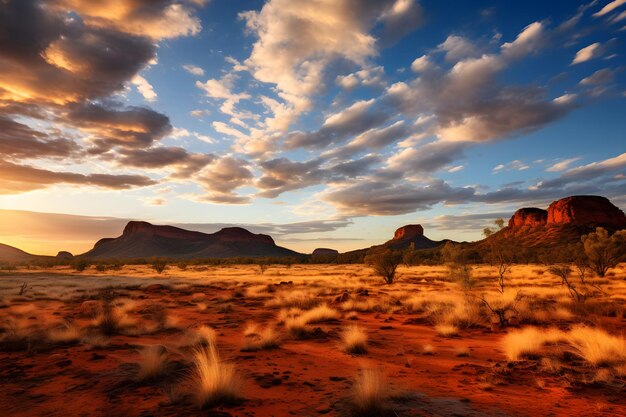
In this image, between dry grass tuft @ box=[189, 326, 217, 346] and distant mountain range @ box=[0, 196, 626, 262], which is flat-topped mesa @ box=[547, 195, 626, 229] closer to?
distant mountain range @ box=[0, 196, 626, 262]

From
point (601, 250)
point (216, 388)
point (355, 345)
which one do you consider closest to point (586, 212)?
point (601, 250)

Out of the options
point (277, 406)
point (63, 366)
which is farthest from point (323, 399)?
point (63, 366)

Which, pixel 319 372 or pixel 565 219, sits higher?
pixel 565 219

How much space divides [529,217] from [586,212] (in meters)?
17.1

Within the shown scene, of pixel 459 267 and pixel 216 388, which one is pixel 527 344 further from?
pixel 459 267

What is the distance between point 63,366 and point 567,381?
10.4 metres

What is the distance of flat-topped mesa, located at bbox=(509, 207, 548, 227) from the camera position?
12381cm

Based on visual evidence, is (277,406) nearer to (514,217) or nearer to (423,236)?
(514,217)

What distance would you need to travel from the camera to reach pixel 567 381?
21.9 ft

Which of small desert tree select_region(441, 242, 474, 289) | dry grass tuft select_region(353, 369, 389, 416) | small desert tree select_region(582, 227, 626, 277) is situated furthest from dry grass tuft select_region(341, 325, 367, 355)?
small desert tree select_region(582, 227, 626, 277)

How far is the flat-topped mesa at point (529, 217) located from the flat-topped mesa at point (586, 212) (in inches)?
108

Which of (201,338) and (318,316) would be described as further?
(318,316)

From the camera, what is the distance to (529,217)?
129m

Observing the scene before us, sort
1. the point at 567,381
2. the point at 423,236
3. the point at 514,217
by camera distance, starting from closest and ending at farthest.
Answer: the point at 567,381, the point at 514,217, the point at 423,236
